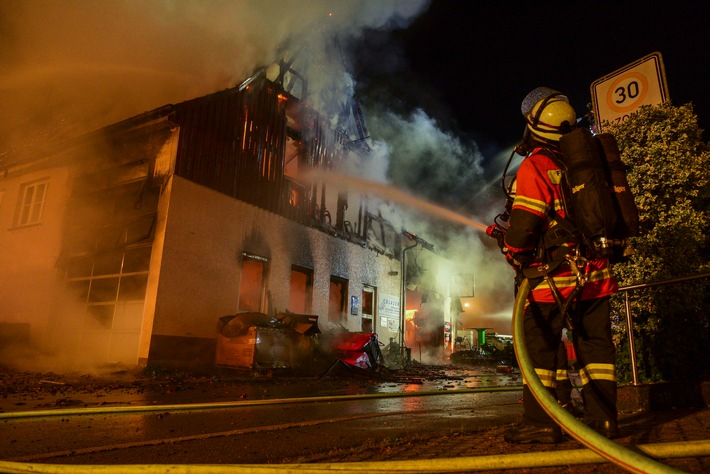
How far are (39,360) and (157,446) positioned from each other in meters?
10.3

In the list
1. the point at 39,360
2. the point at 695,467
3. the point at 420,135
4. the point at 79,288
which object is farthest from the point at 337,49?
the point at 695,467

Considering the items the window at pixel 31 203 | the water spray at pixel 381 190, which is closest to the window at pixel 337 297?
the water spray at pixel 381 190

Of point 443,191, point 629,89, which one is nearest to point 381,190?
point 443,191

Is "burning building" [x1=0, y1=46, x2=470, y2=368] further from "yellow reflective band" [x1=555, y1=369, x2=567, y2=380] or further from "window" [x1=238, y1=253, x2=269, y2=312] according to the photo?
"yellow reflective band" [x1=555, y1=369, x2=567, y2=380]

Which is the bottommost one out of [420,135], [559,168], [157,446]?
[157,446]

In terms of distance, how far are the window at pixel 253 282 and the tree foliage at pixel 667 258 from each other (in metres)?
9.09

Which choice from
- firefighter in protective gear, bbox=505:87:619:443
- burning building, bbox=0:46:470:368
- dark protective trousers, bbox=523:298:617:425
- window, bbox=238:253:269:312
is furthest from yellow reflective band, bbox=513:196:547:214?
window, bbox=238:253:269:312

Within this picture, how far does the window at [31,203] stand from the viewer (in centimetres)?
1312

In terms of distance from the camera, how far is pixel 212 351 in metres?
10.3

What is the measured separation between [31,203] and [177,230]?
6.72 metres

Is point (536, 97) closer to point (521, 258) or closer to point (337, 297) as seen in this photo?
point (521, 258)

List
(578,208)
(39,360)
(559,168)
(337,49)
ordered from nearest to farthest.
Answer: (578,208) → (559,168) → (39,360) → (337,49)

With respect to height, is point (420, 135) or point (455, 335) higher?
point (420, 135)

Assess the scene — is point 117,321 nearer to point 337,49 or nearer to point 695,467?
point 695,467
